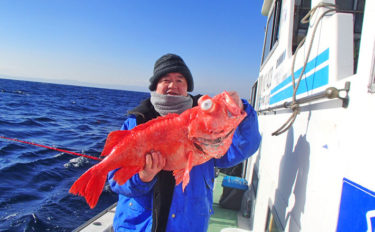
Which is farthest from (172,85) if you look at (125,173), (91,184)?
(91,184)

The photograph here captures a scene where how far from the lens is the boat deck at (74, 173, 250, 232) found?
14.6ft

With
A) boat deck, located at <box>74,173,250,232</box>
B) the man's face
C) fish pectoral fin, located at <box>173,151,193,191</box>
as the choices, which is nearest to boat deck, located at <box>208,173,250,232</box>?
boat deck, located at <box>74,173,250,232</box>

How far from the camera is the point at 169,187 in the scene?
8.57 feet

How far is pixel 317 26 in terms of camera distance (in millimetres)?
2039

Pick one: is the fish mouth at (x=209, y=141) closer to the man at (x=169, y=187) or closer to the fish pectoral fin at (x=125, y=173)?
the man at (x=169, y=187)

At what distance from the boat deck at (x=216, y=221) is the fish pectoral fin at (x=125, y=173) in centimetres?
233

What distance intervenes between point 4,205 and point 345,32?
8.75 meters

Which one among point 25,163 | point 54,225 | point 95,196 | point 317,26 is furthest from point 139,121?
point 25,163

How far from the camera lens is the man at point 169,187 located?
7.47ft

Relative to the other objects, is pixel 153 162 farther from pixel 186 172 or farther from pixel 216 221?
pixel 216 221

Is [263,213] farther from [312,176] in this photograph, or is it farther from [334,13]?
[334,13]

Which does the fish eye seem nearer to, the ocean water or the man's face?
Result: the man's face

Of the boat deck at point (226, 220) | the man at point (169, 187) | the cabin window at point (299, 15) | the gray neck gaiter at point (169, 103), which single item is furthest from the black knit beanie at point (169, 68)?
the boat deck at point (226, 220)

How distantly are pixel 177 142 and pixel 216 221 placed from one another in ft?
13.5
